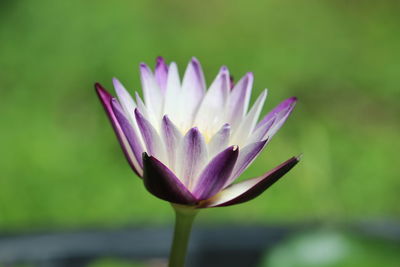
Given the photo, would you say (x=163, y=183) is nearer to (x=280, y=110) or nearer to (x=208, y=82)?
(x=280, y=110)

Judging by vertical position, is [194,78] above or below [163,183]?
above

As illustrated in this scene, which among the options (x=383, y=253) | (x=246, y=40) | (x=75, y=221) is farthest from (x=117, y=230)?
(x=246, y=40)

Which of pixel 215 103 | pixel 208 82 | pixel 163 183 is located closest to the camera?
pixel 163 183

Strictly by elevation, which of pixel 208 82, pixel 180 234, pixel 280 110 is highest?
pixel 208 82

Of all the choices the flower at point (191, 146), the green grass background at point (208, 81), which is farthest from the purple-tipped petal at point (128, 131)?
the green grass background at point (208, 81)

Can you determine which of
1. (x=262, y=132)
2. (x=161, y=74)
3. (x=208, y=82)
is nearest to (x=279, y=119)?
(x=262, y=132)

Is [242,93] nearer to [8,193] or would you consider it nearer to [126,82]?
[8,193]

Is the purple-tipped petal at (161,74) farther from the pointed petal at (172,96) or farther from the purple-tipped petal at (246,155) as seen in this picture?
the purple-tipped petal at (246,155)

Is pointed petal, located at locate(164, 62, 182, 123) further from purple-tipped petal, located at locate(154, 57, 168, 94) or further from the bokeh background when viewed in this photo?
the bokeh background
